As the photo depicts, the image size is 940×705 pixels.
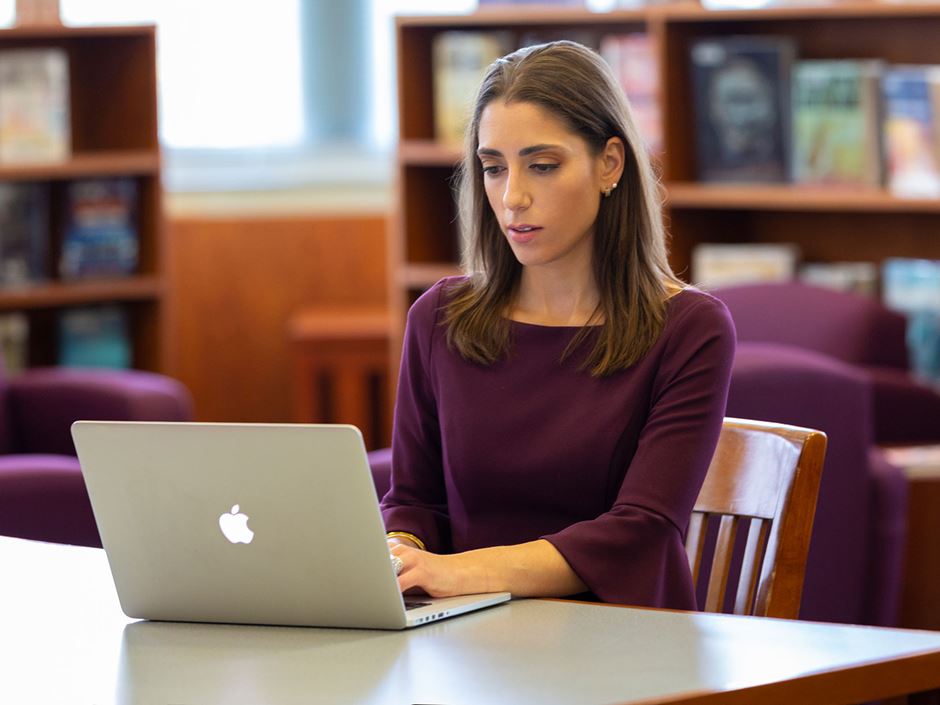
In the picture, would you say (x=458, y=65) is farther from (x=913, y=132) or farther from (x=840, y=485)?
(x=840, y=485)

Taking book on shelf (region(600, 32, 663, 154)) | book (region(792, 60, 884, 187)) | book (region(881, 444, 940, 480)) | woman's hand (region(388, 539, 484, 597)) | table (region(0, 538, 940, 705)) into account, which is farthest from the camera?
book on shelf (region(600, 32, 663, 154))

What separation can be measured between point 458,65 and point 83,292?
4.00 feet

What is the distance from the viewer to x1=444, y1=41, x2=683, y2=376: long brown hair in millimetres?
1892

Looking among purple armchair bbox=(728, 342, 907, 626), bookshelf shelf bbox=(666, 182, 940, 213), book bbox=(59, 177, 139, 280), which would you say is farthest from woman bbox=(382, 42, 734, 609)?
book bbox=(59, 177, 139, 280)

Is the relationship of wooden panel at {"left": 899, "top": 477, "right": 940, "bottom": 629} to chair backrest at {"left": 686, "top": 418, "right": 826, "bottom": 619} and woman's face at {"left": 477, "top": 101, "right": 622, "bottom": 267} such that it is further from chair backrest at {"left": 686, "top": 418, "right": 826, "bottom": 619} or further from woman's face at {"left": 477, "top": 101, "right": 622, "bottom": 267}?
woman's face at {"left": 477, "top": 101, "right": 622, "bottom": 267}

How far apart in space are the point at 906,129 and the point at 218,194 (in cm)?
248

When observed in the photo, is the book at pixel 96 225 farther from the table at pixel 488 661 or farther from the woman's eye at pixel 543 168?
the table at pixel 488 661

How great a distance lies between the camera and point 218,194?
5566 mm

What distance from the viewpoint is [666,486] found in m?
1.79

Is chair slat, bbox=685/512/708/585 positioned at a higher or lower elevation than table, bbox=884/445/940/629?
higher

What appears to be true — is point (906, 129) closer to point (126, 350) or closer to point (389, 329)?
point (389, 329)

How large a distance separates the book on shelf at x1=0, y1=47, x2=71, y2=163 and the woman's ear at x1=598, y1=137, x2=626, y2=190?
9.61 ft

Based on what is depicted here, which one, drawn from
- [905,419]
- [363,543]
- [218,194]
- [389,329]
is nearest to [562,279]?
[363,543]

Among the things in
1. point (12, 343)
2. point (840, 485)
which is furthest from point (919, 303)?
point (12, 343)
